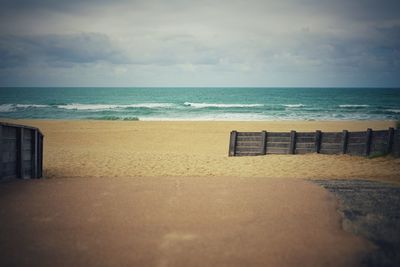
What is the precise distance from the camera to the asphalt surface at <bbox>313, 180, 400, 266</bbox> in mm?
4047

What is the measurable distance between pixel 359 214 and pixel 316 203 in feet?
3.20

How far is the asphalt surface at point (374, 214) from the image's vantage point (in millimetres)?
4047

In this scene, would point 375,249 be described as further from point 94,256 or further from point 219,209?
point 94,256

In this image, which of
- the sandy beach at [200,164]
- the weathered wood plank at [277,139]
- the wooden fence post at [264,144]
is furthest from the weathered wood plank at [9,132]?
the weathered wood plank at [277,139]

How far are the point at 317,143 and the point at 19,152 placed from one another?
11729 millimetres

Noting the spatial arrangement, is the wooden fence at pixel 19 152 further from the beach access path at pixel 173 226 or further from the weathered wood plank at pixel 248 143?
the weathered wood plank at pixel 248 143

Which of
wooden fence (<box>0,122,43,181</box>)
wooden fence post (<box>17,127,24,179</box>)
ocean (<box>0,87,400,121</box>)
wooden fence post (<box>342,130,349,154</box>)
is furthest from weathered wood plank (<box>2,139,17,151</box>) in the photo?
ocean (<box>0,87,400,121</box>)

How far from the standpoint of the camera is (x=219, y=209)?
19.6 ft

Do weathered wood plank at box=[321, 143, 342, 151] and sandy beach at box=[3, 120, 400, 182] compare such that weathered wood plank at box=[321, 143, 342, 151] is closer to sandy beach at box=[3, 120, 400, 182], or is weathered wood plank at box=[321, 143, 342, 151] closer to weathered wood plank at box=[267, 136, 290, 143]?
sandy beach at box=[3, 120, 400, 182]

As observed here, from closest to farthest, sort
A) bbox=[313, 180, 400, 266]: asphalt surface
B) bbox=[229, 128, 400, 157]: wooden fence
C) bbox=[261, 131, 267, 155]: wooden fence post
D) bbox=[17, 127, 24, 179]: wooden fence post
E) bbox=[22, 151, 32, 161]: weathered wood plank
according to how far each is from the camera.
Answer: bbox=[313, 180, 400, 266]: asphalt surface < bbox=[17, 127, 24, 179]: wooden fence post < bbox=[22, 151, 32, 161]: weathered wood plank < bbox=[229, 128, 400, 157]: wooden fence < bbox=[261, 131, 267, 155]: wooden fence post

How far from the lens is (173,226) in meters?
5.14

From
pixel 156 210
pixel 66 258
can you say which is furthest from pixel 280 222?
pixel 66 258

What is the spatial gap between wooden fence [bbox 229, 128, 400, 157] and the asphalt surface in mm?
5715

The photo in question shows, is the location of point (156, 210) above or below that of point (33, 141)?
below
